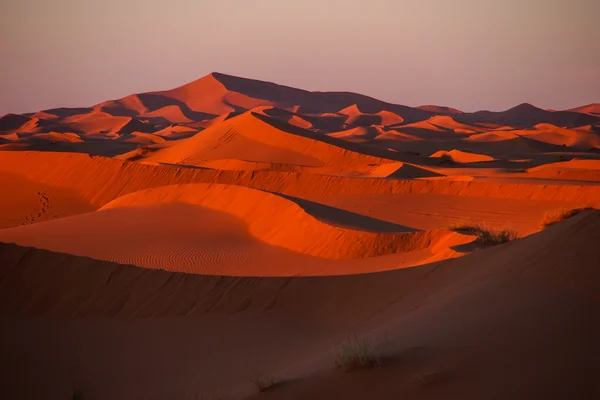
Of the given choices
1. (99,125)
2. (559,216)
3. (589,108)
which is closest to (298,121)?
(99,125)

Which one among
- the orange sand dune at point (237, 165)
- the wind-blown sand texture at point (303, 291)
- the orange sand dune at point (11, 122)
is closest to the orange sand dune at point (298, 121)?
the orange sand dune at point (11, 122)

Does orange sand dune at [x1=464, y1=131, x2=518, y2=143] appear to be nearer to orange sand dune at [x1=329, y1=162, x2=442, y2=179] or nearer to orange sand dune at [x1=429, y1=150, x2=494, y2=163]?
orange sand dune at [x1=429, y1=150, x2=494, y2=163]

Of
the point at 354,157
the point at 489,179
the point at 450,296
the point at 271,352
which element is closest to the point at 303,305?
the point at 271,352

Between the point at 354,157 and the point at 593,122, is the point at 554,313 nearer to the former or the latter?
the point at 354,157

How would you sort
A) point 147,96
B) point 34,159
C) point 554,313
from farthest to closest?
point 147,96 → point 34,159 → point 554,313

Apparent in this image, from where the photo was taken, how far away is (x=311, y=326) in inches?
339

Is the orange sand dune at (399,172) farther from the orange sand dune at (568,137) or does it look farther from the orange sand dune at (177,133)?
the orange sand dune at (177,133)

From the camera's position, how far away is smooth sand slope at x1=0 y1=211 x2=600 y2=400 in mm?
3840

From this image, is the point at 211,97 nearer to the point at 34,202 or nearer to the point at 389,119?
the point at 389,119

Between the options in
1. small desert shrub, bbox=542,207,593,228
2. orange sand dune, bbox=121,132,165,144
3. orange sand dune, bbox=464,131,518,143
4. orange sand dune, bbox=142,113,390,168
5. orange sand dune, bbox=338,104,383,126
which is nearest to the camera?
small desert shrub, bbox=542,207,593,228

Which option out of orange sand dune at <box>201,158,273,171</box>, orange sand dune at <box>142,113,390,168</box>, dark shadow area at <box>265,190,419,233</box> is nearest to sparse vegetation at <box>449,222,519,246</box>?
dark shadow area at <box>265,190,419,233</box>

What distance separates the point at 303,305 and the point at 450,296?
11.2 feet

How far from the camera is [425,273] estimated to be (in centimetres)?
924

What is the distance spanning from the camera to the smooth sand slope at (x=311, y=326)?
12.6ft
